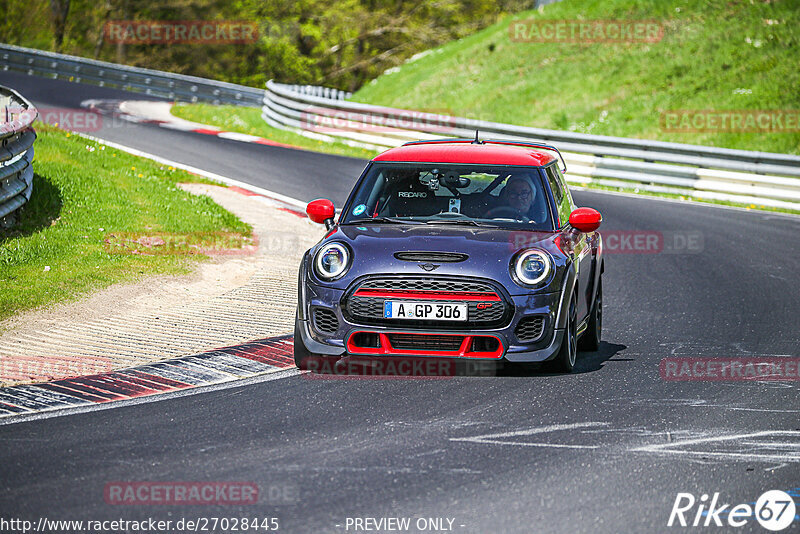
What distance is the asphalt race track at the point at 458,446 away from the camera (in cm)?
520

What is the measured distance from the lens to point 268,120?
101ft

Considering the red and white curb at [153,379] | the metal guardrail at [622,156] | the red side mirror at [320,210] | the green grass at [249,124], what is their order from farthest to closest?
1. the green grass at [249,124]
2. the metal guardrail at [622,156]
3. the red side mirror at [320,210]
4. the red and white curb at [153,379]

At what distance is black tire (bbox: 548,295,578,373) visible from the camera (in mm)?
7836

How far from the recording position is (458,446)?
6223 mm

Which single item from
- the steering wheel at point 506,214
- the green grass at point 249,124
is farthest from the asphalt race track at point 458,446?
the green grass at point 249,124

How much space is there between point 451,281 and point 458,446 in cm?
156

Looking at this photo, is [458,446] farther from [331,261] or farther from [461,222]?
[461,222]

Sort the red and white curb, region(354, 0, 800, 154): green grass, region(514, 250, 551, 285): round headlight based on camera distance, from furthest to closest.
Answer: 1. region(354, 0, 800, 154): green grass
2. region(514, 250, 551, 285): round headlight
3. the red and white curb

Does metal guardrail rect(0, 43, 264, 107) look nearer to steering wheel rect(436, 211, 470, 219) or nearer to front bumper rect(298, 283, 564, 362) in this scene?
steering wheel rect(436, 211, 470, 219)

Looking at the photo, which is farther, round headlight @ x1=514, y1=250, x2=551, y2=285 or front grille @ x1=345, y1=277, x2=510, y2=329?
round headlight @ x1=514, y1=250, x2=551, y2=285

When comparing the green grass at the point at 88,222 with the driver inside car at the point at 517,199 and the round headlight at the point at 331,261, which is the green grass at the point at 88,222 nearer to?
the round headlight at the point at 331,261

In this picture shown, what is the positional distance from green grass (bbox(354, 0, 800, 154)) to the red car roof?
19.5m

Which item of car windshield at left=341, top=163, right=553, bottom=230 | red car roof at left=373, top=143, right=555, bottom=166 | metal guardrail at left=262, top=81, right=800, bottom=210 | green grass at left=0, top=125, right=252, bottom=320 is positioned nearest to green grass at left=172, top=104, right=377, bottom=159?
metal guardrail at left=262, top=81, right=800, bottom=210

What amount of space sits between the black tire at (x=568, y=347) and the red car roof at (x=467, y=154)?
1375mm
